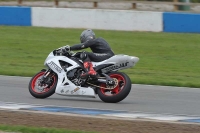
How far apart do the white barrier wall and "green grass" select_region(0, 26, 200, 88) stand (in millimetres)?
343

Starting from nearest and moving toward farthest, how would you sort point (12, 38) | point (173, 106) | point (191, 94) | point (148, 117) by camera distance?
point (148, 117)
point (173, 106)
point (191, 94)
point (12, 38)

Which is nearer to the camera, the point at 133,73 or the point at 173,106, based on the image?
the point at 173,106

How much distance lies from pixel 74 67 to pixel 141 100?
4.88ft

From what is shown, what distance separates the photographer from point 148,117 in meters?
9.12

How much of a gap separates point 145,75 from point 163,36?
8.55m

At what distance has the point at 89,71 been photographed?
10648 mm

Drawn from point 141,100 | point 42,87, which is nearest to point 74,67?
point 42,87

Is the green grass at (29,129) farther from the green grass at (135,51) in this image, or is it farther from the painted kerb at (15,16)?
the painted kerb at (15,16)

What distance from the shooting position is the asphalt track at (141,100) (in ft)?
33.3

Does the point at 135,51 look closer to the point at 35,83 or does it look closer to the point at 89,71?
the point at 35,83

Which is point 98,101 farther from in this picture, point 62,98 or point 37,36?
point 37,36

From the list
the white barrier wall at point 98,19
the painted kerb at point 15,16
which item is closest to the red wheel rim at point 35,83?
the white barrier wall at point 98,19

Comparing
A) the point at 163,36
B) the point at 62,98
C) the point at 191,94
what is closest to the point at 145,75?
the point at 191,94

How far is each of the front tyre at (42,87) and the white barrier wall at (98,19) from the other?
13.5 metres
